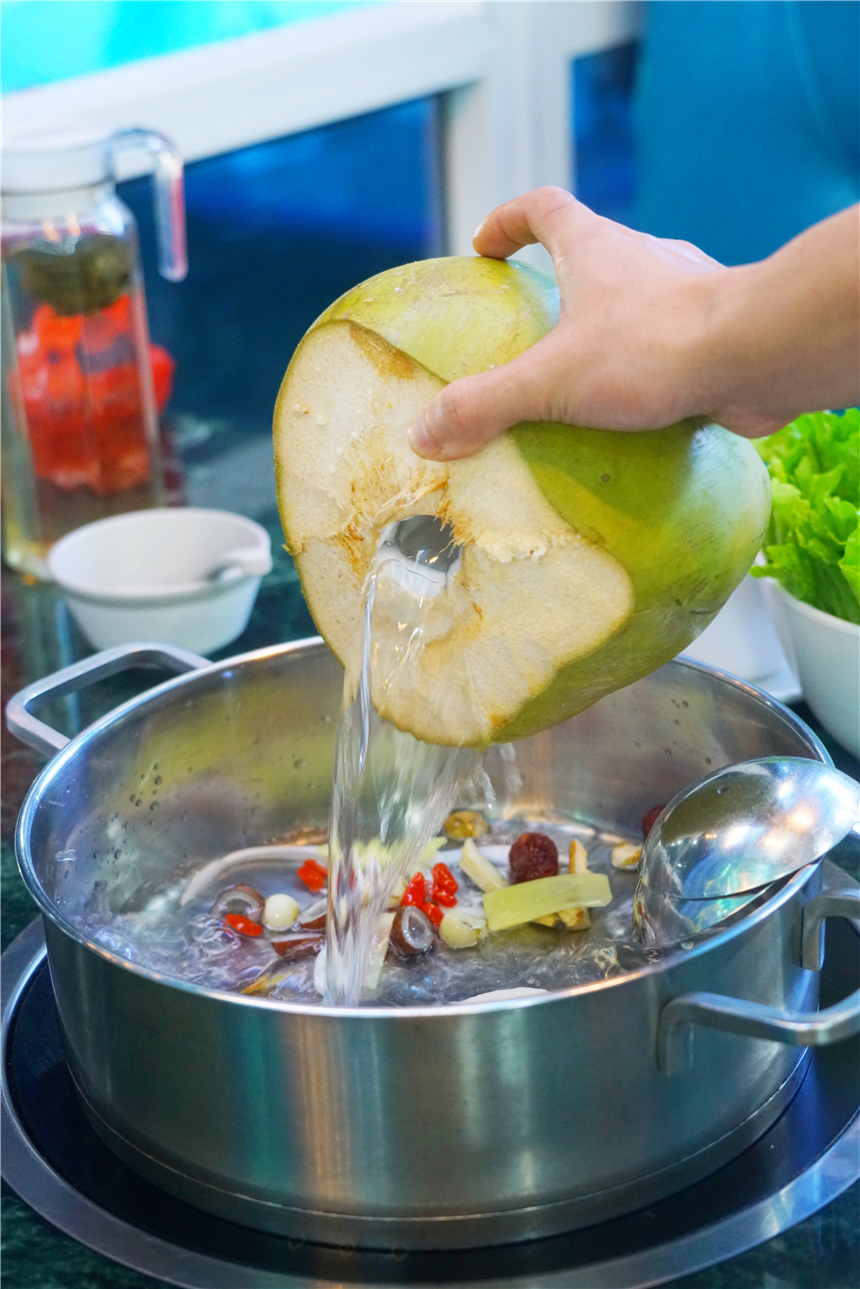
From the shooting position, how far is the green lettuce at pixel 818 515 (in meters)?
0.90

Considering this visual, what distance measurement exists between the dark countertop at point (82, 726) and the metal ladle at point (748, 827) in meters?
0.14

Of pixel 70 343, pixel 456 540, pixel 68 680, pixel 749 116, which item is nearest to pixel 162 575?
pixel 70 343

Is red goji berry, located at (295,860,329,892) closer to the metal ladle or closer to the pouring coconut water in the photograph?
the pouring coconut water

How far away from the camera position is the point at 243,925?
0.83 meters

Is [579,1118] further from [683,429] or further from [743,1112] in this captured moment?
[683,429]

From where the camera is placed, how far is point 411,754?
2.49 ft

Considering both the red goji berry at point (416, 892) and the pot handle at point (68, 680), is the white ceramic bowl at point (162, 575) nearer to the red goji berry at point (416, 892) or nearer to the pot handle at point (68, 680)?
the pot handle at point (68, 680)

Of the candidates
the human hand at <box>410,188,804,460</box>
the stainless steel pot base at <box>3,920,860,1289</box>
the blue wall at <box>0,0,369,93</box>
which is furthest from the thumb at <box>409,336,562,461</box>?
the blue wall at <box>0,0,369,93</box>

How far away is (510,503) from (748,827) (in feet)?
0.63

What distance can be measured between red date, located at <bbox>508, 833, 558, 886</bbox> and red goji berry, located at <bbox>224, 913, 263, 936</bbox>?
0.15 metres

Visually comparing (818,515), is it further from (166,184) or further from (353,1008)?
(166,184)

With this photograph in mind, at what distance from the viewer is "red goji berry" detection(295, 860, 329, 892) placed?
34.8 inches

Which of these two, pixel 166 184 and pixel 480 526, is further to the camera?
pixel 166 184

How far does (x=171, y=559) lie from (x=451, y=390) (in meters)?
0.66
